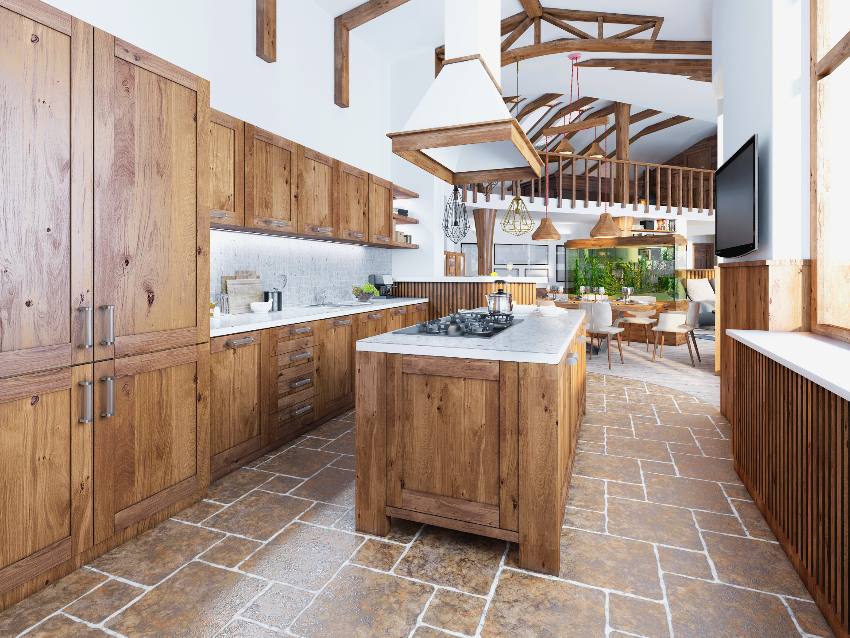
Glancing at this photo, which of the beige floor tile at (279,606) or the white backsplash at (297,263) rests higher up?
the white backsplash at (297,263)

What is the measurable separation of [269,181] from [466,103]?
176 centimetres

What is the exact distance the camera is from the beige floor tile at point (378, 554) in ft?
6.53

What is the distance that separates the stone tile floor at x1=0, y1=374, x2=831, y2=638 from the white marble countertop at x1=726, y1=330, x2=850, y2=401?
0.86 m

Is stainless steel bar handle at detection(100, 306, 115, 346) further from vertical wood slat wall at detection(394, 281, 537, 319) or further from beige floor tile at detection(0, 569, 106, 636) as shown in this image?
vertical wood slat wall at detection(394, 281, 537, 319)

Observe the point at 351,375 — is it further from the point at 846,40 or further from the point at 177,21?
the point at 846,40

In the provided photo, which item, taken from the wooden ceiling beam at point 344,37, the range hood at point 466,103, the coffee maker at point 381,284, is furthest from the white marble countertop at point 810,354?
the wooden ceiling beam at point 344,37

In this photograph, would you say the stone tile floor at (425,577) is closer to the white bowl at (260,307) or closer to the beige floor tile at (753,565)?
the beige floor tile at (753,565)

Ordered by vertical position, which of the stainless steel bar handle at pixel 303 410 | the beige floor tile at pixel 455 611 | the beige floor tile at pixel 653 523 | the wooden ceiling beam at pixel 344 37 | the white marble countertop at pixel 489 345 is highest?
the wooden ceiling beam at pixel 344 37

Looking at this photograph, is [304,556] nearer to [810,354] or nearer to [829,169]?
[810,354]

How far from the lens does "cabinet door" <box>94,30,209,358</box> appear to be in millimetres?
1999

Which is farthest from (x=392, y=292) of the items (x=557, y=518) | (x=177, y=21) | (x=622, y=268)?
(x=622, y=268)

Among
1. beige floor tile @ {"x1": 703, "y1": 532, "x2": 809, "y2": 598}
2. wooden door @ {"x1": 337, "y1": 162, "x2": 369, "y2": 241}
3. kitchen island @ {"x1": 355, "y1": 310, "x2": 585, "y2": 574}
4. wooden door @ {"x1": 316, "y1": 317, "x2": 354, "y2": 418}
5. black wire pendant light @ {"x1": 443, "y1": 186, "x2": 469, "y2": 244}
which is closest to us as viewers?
beige floor tile @ {"x1": 703, "y1": 532, "x2": 809, "y2": 598}

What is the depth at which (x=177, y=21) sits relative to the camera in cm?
320

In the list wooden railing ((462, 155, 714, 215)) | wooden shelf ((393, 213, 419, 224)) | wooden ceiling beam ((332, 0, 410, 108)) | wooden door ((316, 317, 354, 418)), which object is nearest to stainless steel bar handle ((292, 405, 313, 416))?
wooden door ((316, 317, 354, 418))
